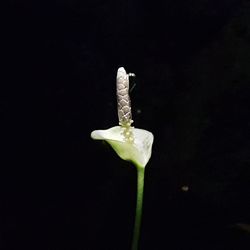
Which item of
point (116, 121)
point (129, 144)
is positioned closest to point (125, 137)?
point (129, 144)

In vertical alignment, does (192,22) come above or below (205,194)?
above

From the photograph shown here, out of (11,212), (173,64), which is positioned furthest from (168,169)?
Result: (11,212)

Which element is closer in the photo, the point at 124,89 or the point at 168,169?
the point at 124,89

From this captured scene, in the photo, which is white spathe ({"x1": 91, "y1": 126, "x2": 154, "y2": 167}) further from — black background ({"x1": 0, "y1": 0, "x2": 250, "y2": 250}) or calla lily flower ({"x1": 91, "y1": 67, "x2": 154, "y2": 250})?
black background ({"x1": 0, "y1": 0, "x2": 250, "y2": 250})

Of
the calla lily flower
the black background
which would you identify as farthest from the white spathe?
the black background

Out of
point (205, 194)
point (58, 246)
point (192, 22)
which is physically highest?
point (192, 22)

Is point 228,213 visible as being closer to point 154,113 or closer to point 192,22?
point 154,113
